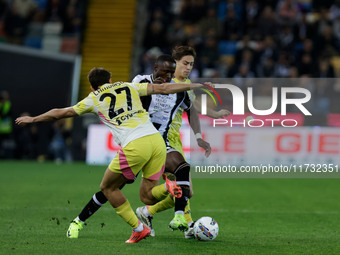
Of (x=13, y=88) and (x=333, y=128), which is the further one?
(x=13, y=88)

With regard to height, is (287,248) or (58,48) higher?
(58,48)

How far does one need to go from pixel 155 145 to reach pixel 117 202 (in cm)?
68

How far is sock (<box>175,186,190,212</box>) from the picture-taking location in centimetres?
702

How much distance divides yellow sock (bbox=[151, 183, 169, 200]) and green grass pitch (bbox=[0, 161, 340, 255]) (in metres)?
0.47

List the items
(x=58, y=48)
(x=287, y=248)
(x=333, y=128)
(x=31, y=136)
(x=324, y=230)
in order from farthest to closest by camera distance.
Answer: (x=58, y=48) < (x=31, y=136) < (x=333, y=128) < (x=324, y=230) < (x=287, y=248)

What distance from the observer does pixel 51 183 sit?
1316 cm

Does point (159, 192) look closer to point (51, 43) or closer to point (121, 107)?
point (121, 107)

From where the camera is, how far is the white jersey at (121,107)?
669cm

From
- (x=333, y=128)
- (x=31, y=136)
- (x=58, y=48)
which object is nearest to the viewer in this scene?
(x=333, y=128)

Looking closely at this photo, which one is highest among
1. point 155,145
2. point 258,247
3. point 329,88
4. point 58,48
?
point 58,48

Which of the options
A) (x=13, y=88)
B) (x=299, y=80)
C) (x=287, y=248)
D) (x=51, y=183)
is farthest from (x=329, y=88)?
(x=287, y=248)

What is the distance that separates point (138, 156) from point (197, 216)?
2.68 meters

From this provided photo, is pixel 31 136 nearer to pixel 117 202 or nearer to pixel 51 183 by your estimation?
pixel 51 183

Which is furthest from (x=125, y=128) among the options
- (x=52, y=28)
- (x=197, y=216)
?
(x=52, y=28)
